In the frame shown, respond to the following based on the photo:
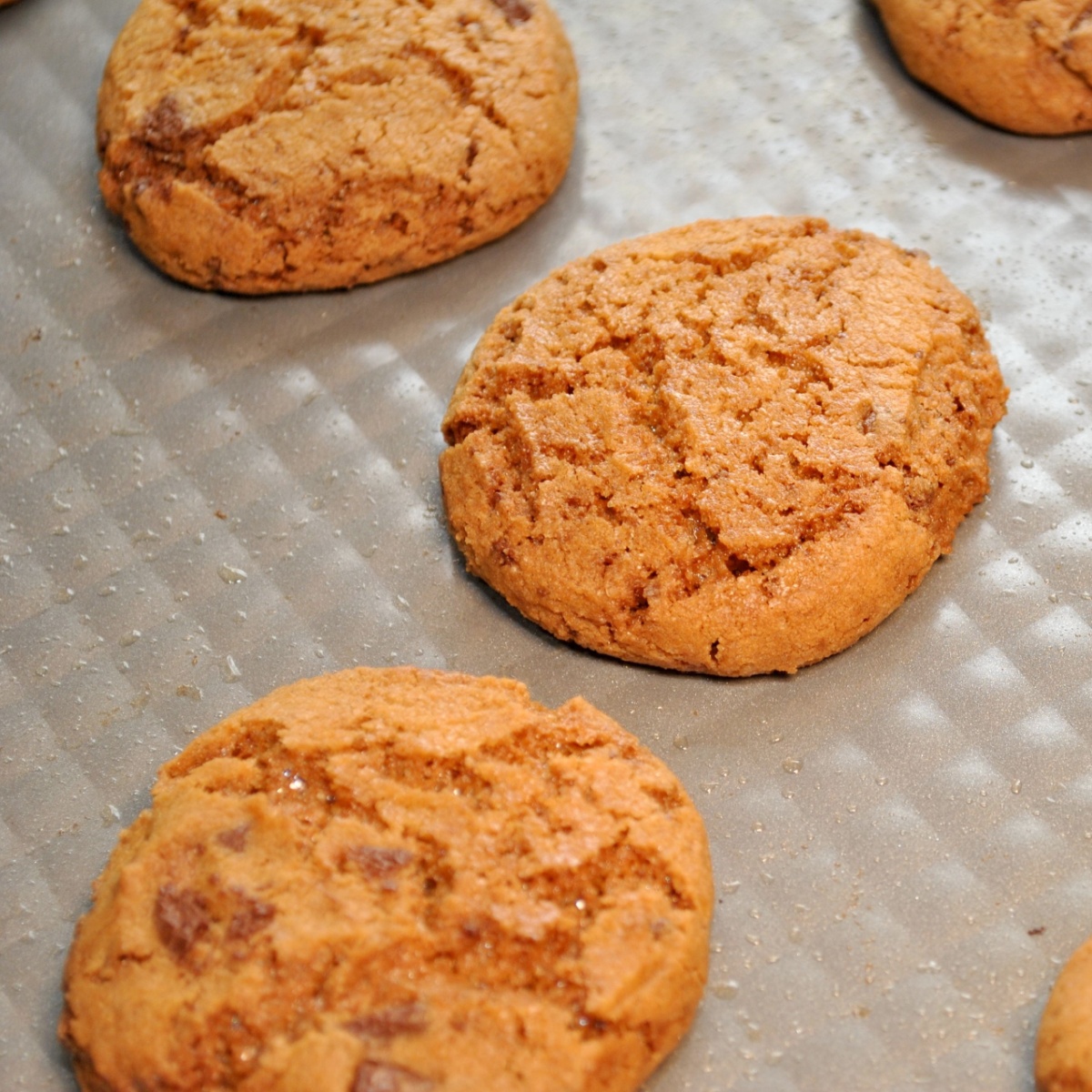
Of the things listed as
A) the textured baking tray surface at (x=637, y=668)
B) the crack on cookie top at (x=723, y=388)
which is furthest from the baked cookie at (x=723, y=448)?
→ the textured baking tray surface at (x=637, y=668)

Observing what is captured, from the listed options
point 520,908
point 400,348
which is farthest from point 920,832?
point 400,348

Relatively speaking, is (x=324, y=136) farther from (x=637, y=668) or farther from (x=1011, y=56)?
(x=1011, y=56)

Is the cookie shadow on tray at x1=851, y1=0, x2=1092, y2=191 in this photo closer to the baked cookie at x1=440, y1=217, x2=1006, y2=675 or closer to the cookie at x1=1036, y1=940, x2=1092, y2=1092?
the baked cookie at x1=440, y1=217, x2=1006, y2=675

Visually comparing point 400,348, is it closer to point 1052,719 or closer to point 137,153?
point 137,153

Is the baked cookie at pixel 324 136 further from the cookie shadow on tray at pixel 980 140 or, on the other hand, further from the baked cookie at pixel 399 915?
the baked cookie at pixel 399 915

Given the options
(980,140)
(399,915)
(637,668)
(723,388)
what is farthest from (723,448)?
(980,140)

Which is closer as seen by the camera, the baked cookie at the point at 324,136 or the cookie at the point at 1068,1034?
the cookie at the point at 1068,1034
